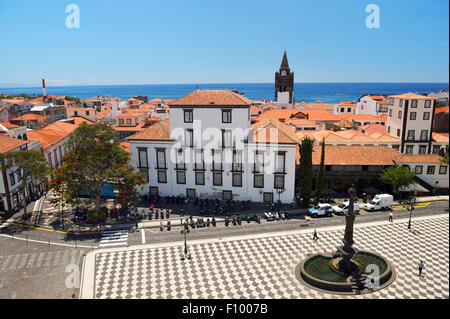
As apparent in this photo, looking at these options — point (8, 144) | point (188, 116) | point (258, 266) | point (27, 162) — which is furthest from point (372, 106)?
point (8, 144)

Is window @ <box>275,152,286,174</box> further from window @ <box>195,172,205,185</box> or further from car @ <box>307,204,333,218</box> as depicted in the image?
window @ <box>195,172,205,185</box>

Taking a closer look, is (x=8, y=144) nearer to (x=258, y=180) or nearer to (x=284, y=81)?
(x=258, y=180)

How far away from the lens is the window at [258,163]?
47.2 metres

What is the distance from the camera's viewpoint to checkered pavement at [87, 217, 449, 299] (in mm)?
28141

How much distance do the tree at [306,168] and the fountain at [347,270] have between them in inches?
576

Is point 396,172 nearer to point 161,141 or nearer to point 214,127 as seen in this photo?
point 214,127

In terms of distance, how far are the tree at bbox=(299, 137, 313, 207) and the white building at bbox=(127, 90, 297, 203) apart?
61.0 inches

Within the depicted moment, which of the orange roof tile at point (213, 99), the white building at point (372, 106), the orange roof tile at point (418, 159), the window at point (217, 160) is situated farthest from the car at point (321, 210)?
the white building at point (372, 106)

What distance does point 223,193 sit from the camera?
1965 inches

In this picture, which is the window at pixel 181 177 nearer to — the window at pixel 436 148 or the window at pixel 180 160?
the window at pixel 180 160

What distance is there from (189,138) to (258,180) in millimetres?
12098

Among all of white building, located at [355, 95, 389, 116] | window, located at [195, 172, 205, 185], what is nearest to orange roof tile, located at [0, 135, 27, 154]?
window, located at [195, 172, 205, 185]

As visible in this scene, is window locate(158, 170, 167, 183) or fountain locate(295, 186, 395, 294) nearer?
fountain locate(295, 186, 395, 294)
